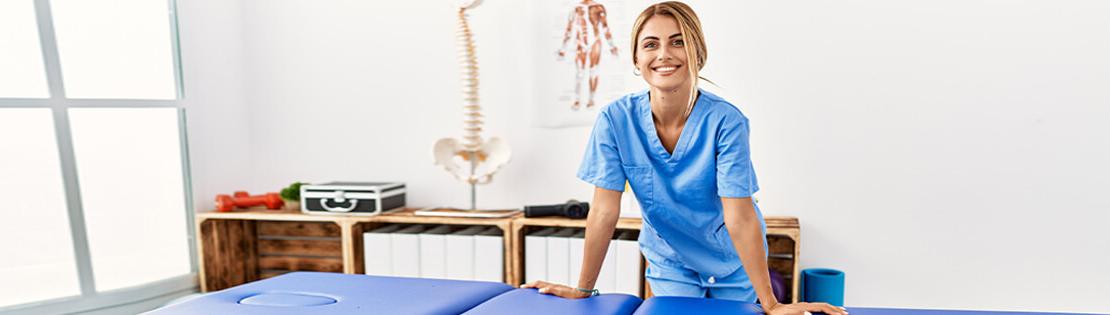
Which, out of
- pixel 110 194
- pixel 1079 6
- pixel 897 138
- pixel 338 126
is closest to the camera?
pixel 1079 6

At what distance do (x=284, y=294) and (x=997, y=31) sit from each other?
2.31m

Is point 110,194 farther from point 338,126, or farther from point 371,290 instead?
point 371,290

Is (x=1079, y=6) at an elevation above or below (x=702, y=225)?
above

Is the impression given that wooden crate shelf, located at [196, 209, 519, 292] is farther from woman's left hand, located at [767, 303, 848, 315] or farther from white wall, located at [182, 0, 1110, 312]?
woman's left hand, located at [767, 303, 848, 315]

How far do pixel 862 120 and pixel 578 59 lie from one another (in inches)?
40.4

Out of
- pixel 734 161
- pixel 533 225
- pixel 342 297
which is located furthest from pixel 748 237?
pixel 533 225

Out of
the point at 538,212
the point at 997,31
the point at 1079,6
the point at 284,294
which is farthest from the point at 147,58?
the point at 1079,6

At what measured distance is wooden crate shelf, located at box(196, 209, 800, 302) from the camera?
8.50 feet

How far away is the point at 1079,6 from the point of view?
2363 mm

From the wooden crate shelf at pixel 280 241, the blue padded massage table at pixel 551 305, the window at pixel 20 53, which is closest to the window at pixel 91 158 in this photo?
the window at pixel 20 53

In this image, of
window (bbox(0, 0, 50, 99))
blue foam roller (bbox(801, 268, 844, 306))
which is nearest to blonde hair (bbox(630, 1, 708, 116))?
blue foam roller (bbox(801, 268, 844, 306))

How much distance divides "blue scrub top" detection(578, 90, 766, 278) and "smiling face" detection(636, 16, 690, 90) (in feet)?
0.35

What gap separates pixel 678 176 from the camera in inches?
58.9

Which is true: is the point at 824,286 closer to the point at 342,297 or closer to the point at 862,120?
the point at 862,120
